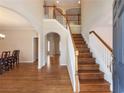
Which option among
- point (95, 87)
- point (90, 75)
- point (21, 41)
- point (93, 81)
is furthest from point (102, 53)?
point (21, 41)

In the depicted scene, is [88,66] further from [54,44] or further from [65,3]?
[54,44]

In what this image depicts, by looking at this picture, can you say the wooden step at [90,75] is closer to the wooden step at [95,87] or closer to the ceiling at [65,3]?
the wooden step at [95,87]

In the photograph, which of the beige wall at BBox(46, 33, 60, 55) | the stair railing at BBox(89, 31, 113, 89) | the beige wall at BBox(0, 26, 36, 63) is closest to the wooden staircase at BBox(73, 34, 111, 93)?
the stair railing at BBox(89, 31, 113, 89)

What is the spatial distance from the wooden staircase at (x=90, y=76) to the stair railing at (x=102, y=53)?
0.20 meters

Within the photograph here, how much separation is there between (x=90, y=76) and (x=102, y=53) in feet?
3.05

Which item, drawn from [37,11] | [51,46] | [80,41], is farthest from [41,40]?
[51,46]

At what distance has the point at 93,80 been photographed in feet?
21.0

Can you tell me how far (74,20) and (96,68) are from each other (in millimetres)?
7609

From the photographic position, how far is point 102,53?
6.94 m

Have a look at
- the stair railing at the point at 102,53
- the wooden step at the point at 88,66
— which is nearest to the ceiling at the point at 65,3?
the stair railing at the point at 102,53

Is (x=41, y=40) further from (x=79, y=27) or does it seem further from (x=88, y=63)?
(x=88, y=63)

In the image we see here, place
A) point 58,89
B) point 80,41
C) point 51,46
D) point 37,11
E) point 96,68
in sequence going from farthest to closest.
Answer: point 51,46
point 37,11
point 80,41
point 96,68
point 58,89

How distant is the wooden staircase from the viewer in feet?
19.3

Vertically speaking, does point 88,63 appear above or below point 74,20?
below
